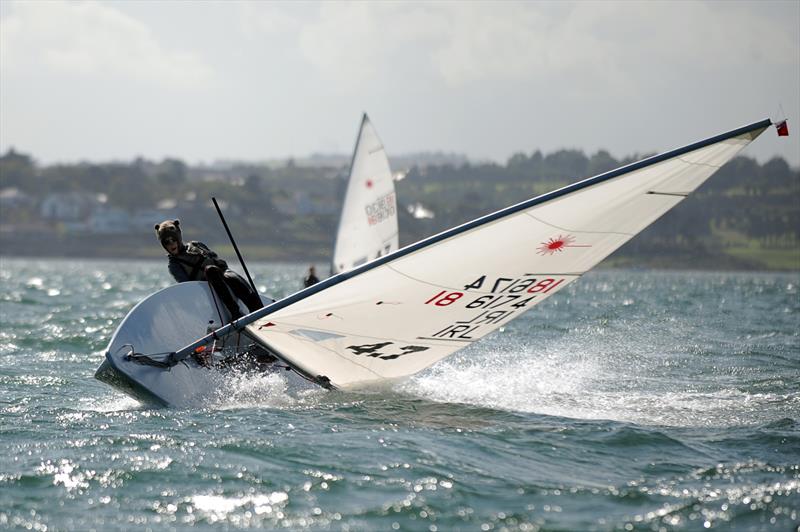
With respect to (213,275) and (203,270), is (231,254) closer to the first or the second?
(203,270)

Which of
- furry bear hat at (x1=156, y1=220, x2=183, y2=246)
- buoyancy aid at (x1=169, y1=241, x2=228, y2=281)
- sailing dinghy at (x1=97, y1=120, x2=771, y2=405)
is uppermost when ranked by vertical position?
furry bear hat at (x1=156, y1=220, x2=183, y2=246)

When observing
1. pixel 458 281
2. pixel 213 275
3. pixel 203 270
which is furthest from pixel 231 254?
pixel 458 281

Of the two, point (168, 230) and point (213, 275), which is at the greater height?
point (168, 230)

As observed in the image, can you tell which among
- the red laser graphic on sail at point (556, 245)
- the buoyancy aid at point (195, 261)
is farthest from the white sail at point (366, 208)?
the red laser graphic on sail at point (556, 245)

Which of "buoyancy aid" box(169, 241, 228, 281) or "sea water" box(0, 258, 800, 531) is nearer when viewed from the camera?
"sea water" box(0, 258, 800, 531)

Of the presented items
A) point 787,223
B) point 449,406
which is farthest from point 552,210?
point 787,223

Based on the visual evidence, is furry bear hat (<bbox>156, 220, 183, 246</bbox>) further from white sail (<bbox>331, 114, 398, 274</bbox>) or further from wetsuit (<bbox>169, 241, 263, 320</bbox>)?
white sail (<bbox>331, 114, 398, 274</bbox>)

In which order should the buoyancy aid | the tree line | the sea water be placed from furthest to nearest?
the tree line < the buoyancy aid < the sea water

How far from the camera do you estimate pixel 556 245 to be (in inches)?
352

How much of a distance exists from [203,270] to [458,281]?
2.69 metres

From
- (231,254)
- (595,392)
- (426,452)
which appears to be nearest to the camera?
(426,452)

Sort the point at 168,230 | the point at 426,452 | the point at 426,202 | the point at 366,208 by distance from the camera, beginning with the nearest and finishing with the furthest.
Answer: the point at 426,452
the point at 168,230
the point at 366,208
the point at 426,202

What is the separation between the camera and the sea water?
6.45 meters

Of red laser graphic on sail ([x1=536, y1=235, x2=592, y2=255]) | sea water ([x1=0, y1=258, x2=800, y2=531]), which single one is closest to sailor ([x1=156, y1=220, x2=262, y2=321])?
sea water ([x1=0, y1=258, x2=800, y2=531])
